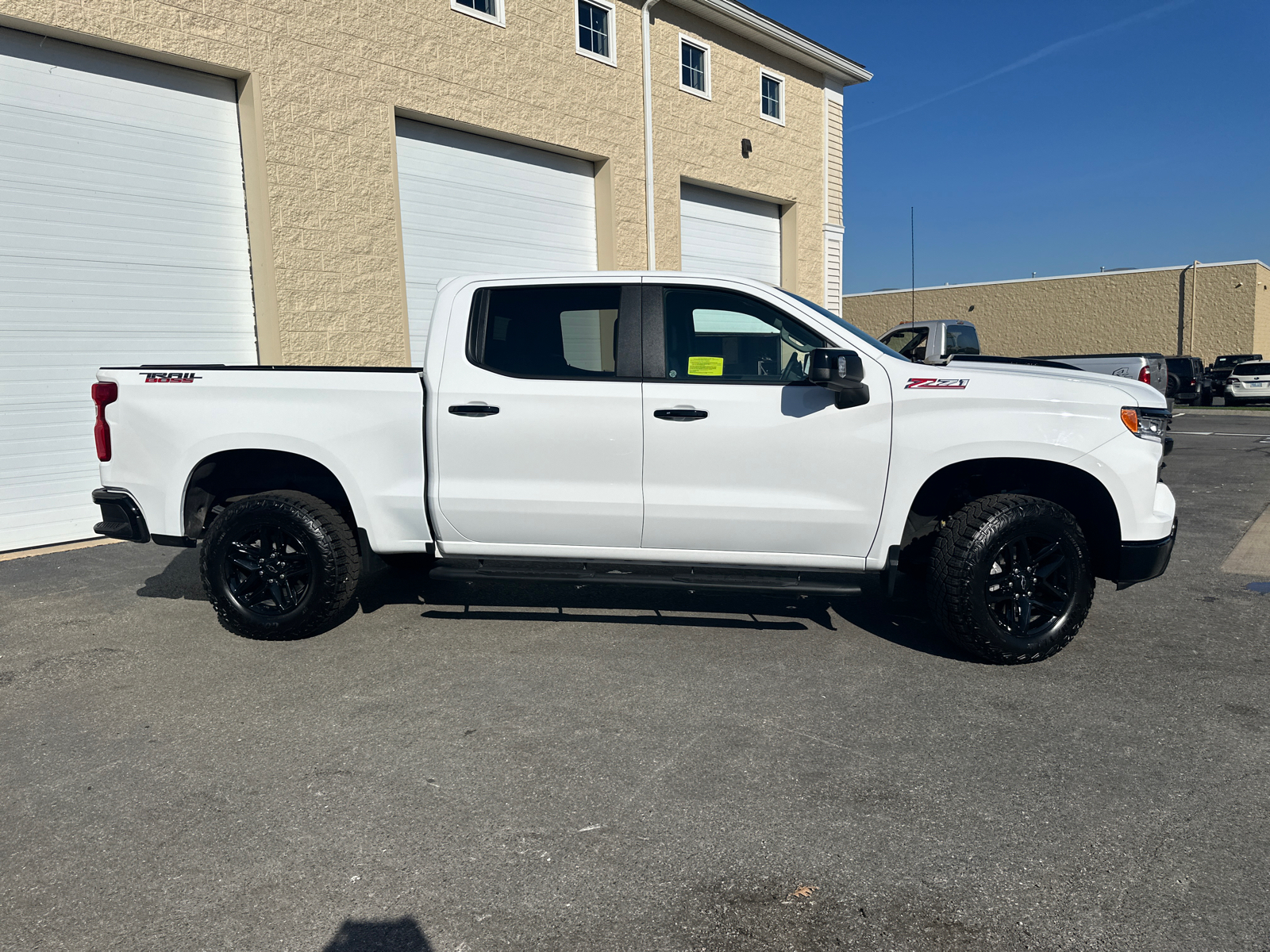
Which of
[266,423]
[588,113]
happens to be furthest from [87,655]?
[588,113]

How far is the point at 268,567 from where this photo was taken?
4941mm

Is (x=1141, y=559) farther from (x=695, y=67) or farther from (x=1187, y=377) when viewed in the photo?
(x=1187, y=377)

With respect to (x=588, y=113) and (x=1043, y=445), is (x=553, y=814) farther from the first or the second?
(x=588, y=113)

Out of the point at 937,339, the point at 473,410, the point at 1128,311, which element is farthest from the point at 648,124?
the point at 1128,311

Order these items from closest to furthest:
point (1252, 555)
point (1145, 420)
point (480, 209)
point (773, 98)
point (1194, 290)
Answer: point (1145, 420) → point (1252, 555) → point (480, 209) → point (773, 98) → point (1194, 290)

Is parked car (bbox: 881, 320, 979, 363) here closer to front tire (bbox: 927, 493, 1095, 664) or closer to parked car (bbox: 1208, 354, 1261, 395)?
front tire (bbox: 927, 493, 1095, 664)

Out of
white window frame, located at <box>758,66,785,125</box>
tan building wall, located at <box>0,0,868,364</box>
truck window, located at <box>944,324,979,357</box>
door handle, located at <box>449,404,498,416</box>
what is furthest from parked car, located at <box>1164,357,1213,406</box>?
door handle, located at <box>449,404,498,416</box>

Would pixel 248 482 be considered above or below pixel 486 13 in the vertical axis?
below

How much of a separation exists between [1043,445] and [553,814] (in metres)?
2.92

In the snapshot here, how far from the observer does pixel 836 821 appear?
119 inches

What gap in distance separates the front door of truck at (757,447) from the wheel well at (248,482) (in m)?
1.87

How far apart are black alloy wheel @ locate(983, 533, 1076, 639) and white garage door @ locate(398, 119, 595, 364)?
7427 mm

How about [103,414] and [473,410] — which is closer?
[473,410]

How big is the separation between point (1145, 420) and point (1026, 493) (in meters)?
0.65
